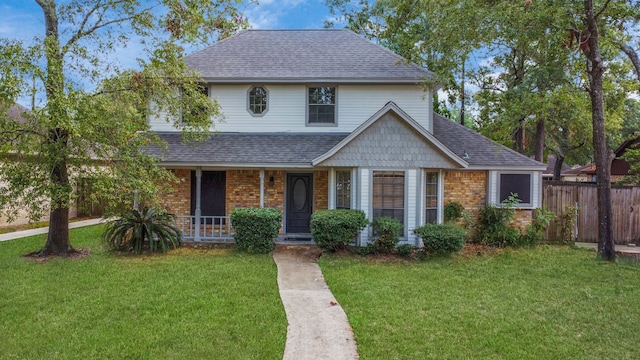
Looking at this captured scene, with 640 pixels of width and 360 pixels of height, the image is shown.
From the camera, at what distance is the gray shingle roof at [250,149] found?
1025 cm

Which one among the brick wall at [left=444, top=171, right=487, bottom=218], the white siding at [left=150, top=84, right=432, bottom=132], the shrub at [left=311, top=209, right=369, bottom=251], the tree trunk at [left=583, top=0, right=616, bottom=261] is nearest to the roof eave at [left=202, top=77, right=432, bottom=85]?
the white siding at [left=150, top=84, right=432, bottom=132]

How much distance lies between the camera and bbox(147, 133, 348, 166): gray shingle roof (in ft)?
33.6

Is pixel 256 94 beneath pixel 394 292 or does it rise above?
above

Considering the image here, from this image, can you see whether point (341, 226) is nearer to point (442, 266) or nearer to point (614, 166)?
point (442, 266)

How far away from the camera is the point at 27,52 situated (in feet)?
22.9

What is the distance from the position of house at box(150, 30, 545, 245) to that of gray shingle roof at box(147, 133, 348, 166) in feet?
0.10

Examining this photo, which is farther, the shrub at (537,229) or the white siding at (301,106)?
the white siding at (301,106)

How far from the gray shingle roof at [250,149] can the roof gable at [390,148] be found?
4.47 ft

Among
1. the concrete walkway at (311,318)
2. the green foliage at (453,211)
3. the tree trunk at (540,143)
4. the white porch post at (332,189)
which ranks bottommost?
the concrete walkway at (311,318)

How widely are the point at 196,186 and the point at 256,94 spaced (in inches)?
143

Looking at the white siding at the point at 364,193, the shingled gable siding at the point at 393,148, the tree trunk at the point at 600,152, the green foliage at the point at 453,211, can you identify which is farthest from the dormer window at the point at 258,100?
the tree trunk at the point at 600,152

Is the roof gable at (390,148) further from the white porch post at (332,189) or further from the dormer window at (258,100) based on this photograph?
the dormer window at (258,100)

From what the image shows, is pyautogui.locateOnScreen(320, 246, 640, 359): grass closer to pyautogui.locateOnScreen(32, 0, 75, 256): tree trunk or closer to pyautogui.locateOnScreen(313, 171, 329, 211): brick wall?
pyautogui.locateOnScreen(313, 171, 329, 211): brick wall

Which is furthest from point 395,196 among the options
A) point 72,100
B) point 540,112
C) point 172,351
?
point 72,100
